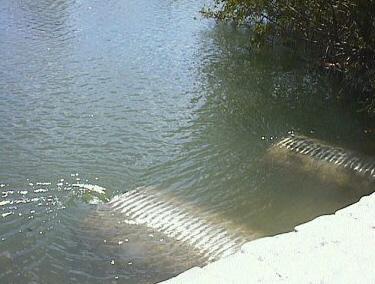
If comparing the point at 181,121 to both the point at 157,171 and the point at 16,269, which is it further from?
the point at 16,269

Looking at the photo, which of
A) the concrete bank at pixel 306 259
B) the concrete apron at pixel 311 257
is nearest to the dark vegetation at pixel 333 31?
the concrete apron at pixel 311 257

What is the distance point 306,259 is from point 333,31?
10.7 metres

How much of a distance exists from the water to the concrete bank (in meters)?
3.46

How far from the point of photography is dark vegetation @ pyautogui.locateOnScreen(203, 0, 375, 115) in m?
12.2

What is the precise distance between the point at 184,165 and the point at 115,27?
1020 cm

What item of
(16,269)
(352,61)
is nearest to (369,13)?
(352,61)

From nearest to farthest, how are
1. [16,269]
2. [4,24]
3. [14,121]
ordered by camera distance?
[16,269] → [14,121] → [4,24]

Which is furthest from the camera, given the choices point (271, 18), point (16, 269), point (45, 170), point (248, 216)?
point (271, 18)

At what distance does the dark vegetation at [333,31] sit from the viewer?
481 inches

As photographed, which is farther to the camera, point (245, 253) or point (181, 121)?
point (181, 121)

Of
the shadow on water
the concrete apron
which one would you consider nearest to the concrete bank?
the concrete apron

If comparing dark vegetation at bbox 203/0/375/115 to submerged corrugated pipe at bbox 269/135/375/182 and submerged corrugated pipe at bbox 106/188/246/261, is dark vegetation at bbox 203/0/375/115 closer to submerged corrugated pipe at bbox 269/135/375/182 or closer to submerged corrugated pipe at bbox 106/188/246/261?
submerged corrugated pipe at bbox 269/135/375/182

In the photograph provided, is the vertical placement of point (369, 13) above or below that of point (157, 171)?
above

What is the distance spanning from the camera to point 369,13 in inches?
472
